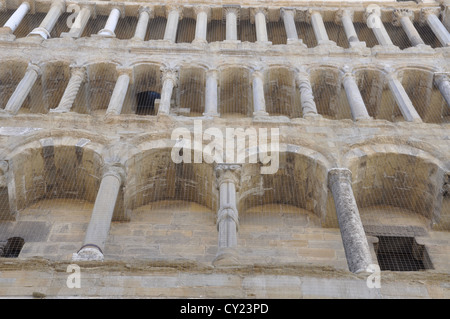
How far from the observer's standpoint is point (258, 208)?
13594 mm

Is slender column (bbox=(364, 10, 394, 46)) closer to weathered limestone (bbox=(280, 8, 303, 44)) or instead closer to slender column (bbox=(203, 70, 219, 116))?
weathered limestone (bbox=(280, 8, 303, 44))

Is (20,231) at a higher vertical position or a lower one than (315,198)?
lower

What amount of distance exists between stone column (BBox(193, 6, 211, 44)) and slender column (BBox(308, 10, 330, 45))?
393cm

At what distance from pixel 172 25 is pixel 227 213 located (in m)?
10.6

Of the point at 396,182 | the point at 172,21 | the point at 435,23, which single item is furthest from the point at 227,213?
the point at 435,23

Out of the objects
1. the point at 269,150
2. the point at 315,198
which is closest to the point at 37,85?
the point at 269,150

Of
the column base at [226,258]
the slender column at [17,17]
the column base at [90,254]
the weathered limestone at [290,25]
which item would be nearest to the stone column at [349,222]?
the column base at [226,258]

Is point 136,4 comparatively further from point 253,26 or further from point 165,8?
point 253,26

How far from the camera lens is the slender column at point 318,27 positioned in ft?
61.2

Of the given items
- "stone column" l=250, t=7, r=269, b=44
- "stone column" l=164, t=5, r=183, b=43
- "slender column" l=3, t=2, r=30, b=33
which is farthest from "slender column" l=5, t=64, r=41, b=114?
"stone column" l=250, t=7, r=269, b=44

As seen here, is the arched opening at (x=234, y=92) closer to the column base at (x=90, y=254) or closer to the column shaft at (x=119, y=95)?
the column shaft at (x=119, y=95)

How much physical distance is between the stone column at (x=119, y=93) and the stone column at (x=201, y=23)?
308 centimetres

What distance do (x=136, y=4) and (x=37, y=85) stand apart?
6.05m

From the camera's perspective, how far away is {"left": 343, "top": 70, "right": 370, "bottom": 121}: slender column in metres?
14.7
